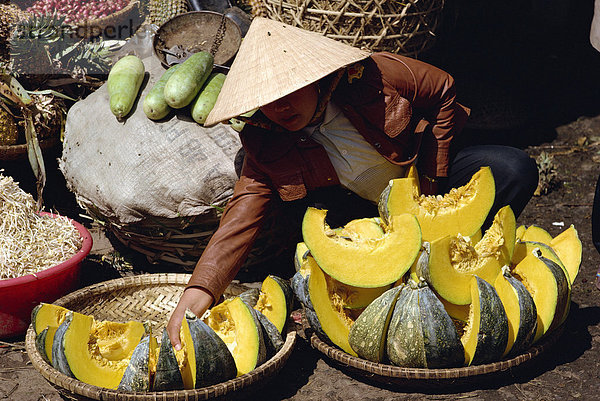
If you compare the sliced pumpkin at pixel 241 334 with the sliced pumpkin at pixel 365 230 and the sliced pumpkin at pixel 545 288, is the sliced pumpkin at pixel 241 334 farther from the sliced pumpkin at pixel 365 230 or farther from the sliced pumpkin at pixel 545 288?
the sliced pumpkin at pixel 545 288

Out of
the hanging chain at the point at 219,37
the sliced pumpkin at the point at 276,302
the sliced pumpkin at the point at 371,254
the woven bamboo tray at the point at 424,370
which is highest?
the hanging chain at the point at 219,37

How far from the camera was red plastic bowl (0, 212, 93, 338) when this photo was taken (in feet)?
9.80

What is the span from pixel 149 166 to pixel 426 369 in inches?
66.3

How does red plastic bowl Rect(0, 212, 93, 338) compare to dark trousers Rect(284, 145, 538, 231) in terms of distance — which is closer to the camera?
red plastic bowl Rect(0, 212, 93, 338)

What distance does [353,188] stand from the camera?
3092 mm

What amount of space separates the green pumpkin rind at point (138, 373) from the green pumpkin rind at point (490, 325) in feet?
3.79

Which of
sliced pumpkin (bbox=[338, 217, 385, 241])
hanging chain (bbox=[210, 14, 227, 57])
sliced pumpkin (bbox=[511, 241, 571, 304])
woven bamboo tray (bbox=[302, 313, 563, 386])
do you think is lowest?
woven bamboo tray (bbox=[302, 313, 563, 386])

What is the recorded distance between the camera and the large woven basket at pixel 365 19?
363 centimetres

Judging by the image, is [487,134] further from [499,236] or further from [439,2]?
[499,236]

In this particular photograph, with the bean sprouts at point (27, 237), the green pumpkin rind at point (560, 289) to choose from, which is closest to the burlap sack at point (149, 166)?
the bean sprouts at point (27, 237)

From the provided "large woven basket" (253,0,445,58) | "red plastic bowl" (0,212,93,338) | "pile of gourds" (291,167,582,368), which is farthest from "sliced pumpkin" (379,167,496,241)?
"red plastic bowl" (0,212,93,338)

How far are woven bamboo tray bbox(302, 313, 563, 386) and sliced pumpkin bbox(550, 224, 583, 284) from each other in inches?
13.8

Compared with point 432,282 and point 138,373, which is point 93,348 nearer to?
point 138,373

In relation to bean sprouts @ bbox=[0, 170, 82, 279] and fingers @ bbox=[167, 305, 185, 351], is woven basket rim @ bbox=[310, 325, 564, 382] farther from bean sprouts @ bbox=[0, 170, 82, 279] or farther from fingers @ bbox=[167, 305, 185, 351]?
bean sprouts @ bbox=[0, 170, 82, 279]
